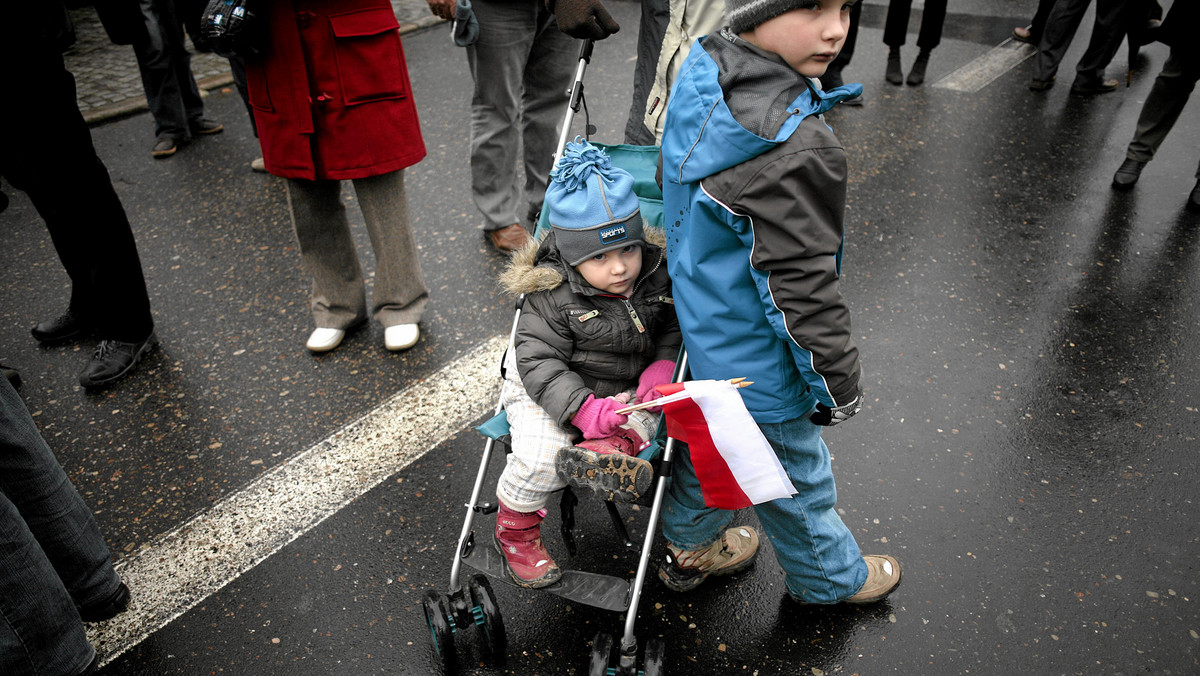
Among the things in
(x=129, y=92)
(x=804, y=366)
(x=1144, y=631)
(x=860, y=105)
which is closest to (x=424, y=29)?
(x=129, y=92)

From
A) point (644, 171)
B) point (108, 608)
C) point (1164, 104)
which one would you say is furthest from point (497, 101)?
point (1164, 104)

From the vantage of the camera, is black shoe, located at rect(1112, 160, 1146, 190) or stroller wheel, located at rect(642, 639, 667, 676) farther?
black shoe, located at rect(1112, 160, 1146, 190)

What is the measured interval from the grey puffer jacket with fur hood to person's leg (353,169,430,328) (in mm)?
1385

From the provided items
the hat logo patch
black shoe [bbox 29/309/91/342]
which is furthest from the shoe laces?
the hat logo patch

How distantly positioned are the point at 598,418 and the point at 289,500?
1.52m

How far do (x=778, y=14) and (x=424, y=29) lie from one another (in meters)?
7.08

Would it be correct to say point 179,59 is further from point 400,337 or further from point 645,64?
point 645,64

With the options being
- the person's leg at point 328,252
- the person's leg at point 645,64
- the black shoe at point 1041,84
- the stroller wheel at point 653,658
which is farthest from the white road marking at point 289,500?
the black shoe at point 1041,84

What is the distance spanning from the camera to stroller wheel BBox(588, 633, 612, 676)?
2.14m

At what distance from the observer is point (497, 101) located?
412 cm

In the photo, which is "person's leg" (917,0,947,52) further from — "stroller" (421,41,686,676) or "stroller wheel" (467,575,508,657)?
"stroller wheel" (467,575,508,657)

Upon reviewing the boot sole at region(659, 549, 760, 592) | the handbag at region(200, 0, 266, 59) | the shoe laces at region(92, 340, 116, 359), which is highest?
the handbag at region(200, 0, 266, 59)

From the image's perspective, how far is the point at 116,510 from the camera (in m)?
3.00

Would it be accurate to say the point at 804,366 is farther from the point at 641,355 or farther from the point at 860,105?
the point at 860,105
